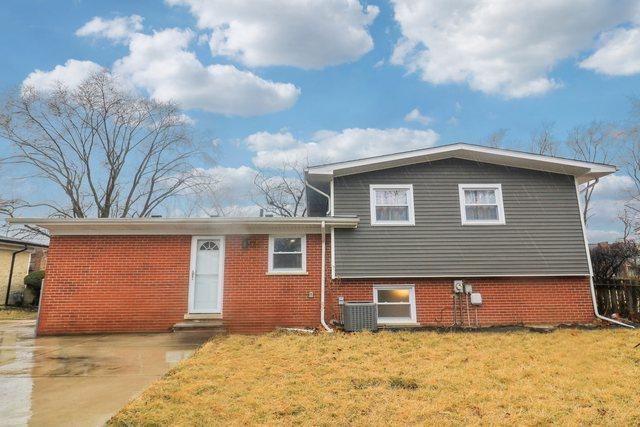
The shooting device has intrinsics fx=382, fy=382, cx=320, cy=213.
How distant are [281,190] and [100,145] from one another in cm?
1241

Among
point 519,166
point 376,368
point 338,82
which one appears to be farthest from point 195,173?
point 376,368

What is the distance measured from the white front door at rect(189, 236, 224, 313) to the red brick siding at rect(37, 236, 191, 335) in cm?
18

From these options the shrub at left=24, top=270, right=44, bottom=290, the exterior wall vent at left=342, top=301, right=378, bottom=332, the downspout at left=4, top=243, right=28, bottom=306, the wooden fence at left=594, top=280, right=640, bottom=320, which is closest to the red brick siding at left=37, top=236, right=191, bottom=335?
the exterior wall vent at left=342, top=301, right=378, bottom=332

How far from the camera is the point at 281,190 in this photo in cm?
2825

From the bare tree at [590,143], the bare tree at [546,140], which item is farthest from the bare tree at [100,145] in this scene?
the bare tree at [590,143]

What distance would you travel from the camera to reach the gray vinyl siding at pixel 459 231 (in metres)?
9.82

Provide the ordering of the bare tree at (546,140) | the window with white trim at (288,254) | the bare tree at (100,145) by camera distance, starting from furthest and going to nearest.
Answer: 1. the bare tree at (546,140)
2. the bare tree at (100,145)
3. the window with white trim at (288,254)

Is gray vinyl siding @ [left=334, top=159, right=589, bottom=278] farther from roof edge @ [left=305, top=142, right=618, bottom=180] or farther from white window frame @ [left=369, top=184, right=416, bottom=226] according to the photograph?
roof edge @ [left=305, top=142, right=618, bottom=180]

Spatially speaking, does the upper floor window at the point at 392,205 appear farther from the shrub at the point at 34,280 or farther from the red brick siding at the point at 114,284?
the shrub at the point at 34,280

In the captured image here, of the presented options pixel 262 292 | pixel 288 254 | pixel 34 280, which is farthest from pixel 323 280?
pixel 34 280

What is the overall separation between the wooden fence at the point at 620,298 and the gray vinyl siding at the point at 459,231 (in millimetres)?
1163

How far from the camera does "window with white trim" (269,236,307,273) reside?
980cm

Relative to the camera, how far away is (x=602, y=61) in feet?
67.4

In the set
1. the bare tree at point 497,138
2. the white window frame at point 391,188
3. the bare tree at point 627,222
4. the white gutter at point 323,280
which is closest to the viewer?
the white gutter at point 323,280
